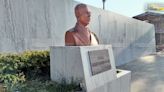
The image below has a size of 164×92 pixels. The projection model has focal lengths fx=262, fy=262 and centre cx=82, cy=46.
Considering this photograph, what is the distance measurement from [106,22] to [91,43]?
610cm

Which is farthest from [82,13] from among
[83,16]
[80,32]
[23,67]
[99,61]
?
[23,67]

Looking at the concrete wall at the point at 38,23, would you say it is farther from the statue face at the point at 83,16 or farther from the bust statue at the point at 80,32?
the statue face at the point at 83,16

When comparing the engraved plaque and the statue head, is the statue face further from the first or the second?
the engraved plaque

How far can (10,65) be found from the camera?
15.2 feet

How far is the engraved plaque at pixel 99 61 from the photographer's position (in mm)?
4766

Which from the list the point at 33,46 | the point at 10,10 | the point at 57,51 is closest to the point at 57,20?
the point at 33,46

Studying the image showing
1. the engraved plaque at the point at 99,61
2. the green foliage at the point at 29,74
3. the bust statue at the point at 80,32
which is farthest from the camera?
the bust statue at the point at 80,32

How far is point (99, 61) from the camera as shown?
507cm

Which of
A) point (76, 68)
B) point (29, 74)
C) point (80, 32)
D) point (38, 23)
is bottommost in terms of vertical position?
point (29, 74)

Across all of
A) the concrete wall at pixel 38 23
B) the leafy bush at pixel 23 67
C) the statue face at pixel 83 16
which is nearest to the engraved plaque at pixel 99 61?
the statue face at pixel 83 16

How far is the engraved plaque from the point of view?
188 inches

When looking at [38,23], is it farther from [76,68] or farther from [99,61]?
[76,68]

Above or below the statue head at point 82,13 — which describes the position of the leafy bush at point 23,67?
below

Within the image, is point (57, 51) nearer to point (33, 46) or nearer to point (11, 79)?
point (11, 79)
